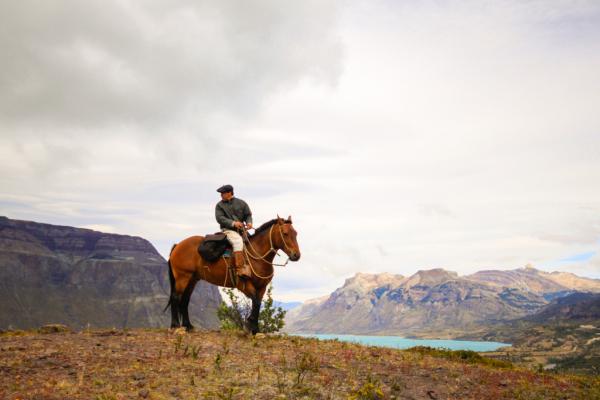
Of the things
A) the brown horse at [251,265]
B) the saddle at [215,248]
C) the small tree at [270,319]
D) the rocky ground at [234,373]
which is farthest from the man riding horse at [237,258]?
the small tree at [270,319]

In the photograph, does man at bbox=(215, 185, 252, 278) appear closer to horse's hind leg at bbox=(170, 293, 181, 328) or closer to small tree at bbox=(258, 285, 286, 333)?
horse's hind leg at bbox=(170, 293, 181, 328)

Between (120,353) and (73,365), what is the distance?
1.39 metres

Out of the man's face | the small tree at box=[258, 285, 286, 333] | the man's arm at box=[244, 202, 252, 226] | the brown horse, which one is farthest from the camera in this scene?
the small tree at box=[258, 285, 286, 333]

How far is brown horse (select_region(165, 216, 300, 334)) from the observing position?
15000 mm

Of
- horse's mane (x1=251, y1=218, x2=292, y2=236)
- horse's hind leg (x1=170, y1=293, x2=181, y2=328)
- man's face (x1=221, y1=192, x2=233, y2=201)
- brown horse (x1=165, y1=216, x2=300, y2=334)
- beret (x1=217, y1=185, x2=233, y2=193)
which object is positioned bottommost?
horse's hind leg (x1=170, y1=293, x2=181, y2=328)

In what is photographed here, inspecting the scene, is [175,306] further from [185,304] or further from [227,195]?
[227,195]

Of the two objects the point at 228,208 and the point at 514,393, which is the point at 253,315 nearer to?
the point at 228,208

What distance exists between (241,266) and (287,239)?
1739mm

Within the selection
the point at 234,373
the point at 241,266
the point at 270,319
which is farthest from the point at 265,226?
the point at 270,319

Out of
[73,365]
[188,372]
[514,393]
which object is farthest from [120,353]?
[514,393]

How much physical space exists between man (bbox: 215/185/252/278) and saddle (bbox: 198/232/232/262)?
0.83 feet

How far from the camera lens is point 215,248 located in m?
15.5

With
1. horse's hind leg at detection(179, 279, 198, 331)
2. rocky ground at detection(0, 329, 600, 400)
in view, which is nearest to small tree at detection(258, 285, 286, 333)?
horse's hind leg at detection(179, 279, 198, 331)

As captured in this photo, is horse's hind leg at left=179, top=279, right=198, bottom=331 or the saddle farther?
horse's hind leg at left=179, top=279, right=198, bottom=331
